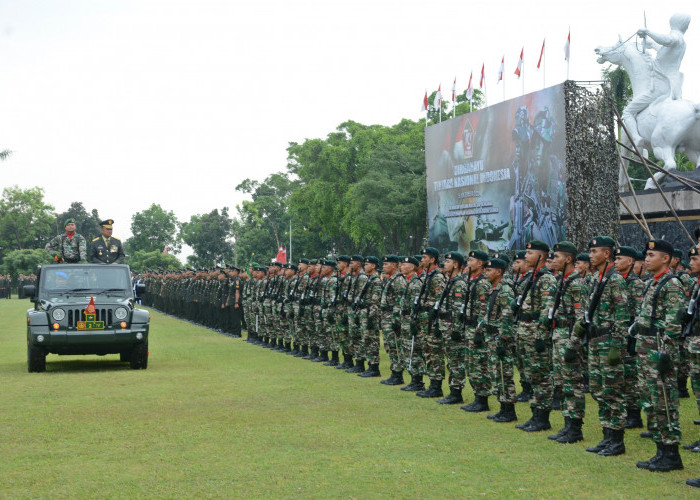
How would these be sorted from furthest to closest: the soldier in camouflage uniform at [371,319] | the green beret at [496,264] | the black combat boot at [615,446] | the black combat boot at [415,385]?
1. the soldier in camouflage uniform at [371,319]
2. the black combat boot at [415,385]
3. the green beret at [496,264]
4. the black combat boot at [615,446]

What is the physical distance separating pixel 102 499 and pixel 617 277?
4770 mm

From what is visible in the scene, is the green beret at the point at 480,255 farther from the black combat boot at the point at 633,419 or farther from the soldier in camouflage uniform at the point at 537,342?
the black combat boot at the point at 633,419

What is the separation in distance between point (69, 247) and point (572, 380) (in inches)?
441

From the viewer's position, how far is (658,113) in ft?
92.4

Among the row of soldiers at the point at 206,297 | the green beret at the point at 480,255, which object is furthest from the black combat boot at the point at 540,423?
the row of soldiers at the point at 206,297

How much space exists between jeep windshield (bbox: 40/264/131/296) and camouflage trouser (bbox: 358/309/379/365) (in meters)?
4.41

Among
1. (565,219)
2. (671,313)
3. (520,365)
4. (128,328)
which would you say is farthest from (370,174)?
(671,313)

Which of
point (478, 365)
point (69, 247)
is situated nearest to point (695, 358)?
point (478, 365)

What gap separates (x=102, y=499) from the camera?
20.2 ft

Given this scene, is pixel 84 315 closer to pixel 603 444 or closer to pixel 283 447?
pixel 283 447

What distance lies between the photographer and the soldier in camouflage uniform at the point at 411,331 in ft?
39.2

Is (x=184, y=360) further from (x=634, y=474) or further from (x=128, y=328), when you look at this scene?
(x=634, y=474)

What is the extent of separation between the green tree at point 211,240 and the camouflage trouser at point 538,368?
4077 inches

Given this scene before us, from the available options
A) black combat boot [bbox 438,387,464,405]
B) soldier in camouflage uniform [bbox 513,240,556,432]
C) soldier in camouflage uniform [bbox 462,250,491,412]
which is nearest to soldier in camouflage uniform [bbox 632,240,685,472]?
soldier in camouflage uniform [bbox 513,240,556,432]
